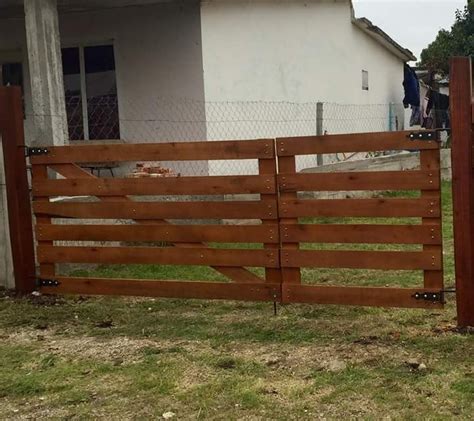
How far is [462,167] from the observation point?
4.45 m

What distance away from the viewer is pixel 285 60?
1156 cm

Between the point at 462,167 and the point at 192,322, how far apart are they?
2.49m

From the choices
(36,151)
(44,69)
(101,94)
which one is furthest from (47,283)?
(101,94)

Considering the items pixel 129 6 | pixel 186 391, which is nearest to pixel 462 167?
pixel 186 391

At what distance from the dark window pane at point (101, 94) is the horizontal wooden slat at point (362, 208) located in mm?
6333

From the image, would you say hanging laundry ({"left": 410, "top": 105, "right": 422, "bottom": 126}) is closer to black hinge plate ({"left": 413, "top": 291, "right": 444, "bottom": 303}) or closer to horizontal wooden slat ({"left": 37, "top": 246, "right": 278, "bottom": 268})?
horizontal wooden slat ({"left": 37, "top": 246, "right": 278, "bottom": 268})

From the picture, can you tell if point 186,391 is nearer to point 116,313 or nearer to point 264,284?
point 264,284

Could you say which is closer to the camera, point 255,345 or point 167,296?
point 255,345

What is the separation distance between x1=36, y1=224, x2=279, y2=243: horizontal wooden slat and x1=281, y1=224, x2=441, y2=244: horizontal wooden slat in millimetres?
198

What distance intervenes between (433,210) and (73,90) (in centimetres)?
791

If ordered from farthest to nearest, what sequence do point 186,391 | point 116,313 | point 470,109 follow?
1. point 116,313
2. point 470,109
3. point 186,391

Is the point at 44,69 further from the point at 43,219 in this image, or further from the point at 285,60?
the point at 285,60

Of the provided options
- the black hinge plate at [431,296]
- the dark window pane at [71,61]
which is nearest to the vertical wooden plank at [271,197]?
the black hinge plate at [431,296]

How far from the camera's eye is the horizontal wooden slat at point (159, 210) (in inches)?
201
